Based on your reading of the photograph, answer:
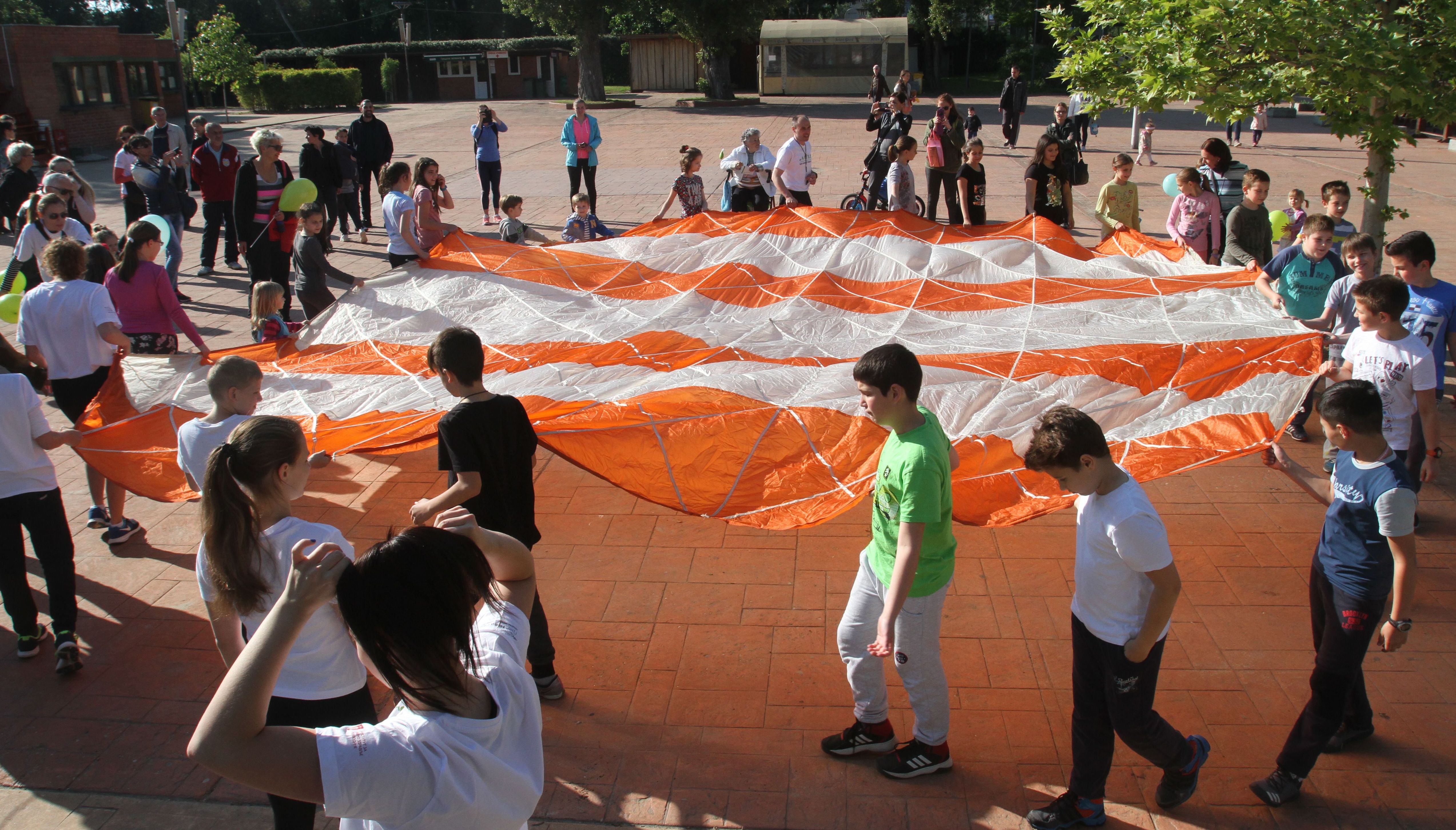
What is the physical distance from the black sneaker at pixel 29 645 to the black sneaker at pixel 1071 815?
162 inches

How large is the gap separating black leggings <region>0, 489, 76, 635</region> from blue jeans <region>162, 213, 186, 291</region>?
15.8ft

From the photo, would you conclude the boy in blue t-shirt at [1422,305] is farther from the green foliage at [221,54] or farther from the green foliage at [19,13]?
the green foliage at [19,13]

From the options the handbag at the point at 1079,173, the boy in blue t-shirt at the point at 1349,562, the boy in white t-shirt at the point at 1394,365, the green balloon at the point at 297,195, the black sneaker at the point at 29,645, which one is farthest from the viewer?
the handbag at the point at 1079,173

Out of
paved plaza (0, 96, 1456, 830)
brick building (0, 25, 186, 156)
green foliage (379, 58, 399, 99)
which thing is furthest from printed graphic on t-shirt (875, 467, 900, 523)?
green foliage (379, 58, 399, 99)

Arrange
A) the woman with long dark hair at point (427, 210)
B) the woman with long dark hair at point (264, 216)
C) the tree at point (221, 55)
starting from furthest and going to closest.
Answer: the tree at point (221, 55) → the woman with long dark hair at point (264, 216) → the woman with long dark hair at point (427, 210)

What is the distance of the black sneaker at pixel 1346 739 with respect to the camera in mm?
3494

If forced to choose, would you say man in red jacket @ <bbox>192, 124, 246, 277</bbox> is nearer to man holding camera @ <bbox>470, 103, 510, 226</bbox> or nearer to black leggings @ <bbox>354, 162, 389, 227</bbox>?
black leggings @ <bbox>354, 162, 389, 227</bbox>

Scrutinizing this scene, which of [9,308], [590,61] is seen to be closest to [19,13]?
[590,61]

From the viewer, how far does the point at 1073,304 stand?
6289mm

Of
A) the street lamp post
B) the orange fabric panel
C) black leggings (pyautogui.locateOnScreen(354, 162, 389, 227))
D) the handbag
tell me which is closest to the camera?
the orange fabric panel

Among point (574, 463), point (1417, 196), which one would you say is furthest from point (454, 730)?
point (1417, 196)

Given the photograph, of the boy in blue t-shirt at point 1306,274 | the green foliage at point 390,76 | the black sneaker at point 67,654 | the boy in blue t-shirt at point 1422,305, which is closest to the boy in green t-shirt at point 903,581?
the boy in blue t-shirt at point 1422,305

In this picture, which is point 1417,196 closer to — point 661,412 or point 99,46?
point 661,412

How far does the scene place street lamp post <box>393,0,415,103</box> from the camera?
36.8 meters
